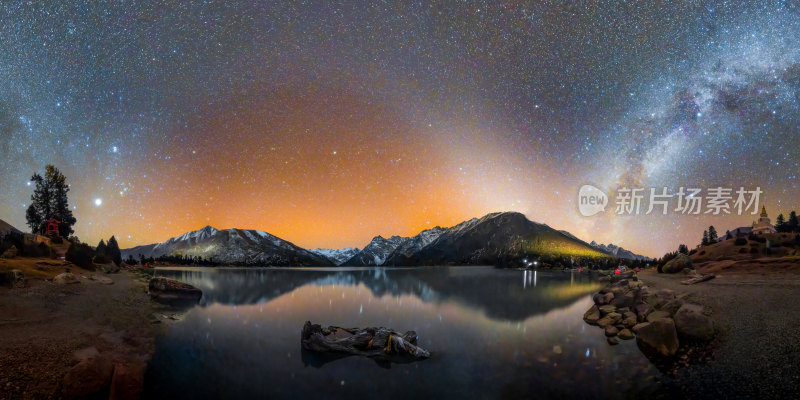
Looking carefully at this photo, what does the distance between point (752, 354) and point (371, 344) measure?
706 inches

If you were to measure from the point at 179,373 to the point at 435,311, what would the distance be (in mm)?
24541

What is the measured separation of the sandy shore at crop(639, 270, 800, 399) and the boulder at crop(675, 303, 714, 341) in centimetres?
49

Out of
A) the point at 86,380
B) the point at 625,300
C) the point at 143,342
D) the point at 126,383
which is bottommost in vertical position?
the point at 143,342

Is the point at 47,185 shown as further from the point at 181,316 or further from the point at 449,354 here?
the point at 449,354

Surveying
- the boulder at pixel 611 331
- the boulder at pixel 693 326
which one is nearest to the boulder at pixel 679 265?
the boulder at pixel 611 331

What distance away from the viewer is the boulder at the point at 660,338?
618 inches

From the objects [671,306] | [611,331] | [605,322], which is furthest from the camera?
[605,322]

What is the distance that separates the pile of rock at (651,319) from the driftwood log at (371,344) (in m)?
12.3

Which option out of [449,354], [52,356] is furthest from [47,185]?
[449,354]

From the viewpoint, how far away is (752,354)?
13672 mm

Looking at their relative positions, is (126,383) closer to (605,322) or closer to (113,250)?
(605,322)

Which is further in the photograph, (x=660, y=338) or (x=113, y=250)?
(x=113, y=250)

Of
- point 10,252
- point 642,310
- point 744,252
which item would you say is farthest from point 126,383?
point 744,252

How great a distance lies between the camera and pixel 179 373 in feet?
50.1
